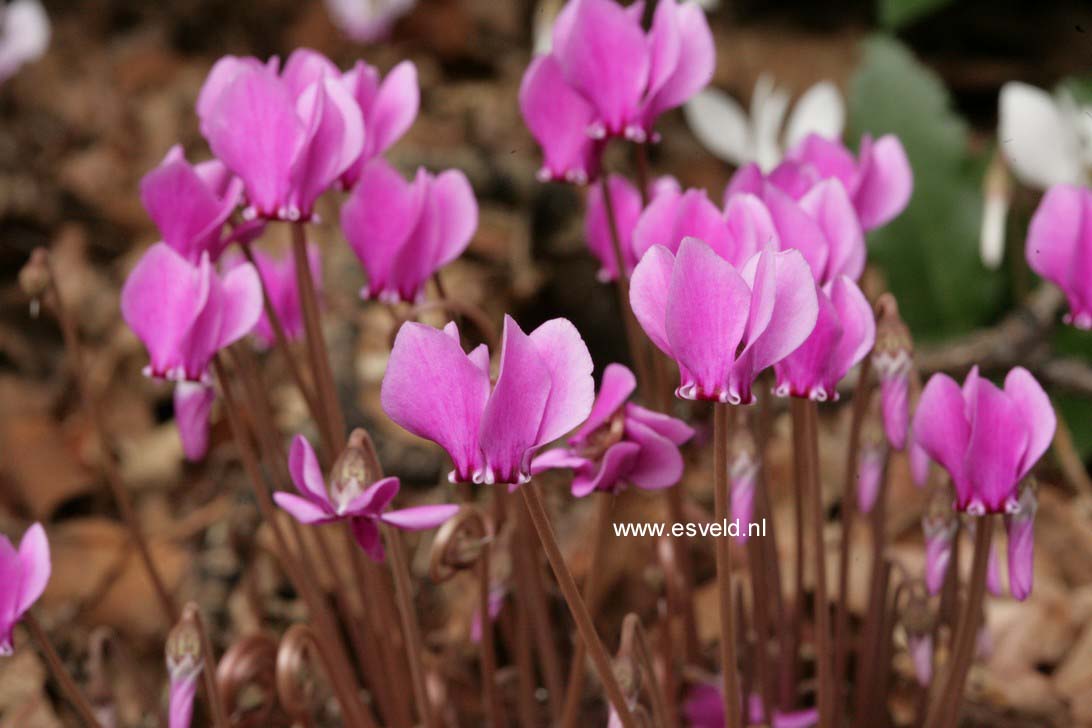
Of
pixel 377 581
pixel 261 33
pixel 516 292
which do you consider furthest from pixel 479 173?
pixel 377 581

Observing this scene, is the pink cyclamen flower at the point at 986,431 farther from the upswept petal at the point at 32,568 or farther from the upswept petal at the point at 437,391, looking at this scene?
the upswept petal at the point at 32,568

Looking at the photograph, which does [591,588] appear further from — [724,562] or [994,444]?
[994,444]

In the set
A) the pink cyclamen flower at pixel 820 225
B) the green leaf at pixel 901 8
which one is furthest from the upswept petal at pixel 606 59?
the green leaf at pixel 901 8

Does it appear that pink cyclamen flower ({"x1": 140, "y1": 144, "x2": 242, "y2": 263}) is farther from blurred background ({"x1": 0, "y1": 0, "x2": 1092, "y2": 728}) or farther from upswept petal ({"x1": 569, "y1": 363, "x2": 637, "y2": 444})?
blurred background ({"x1": 0, "y1": 0, "x2": 1092, "y2": 728})

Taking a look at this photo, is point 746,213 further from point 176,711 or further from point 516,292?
point 516,292

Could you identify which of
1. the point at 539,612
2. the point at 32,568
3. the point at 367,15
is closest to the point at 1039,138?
the point at 539,612

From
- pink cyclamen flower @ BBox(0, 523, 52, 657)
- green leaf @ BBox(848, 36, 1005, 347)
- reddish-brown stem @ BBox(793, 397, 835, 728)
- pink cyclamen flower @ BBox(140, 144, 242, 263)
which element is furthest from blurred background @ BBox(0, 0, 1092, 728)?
reddish-brown stem @ BBox(793, 397, 835, 728)
